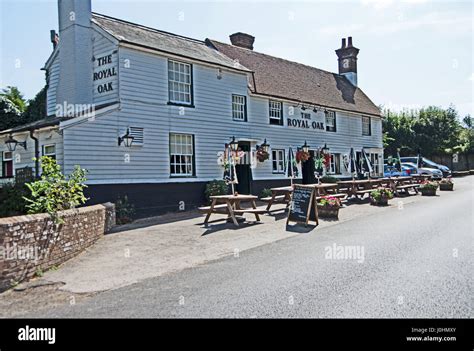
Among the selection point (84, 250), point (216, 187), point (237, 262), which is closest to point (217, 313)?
point (237, 262)

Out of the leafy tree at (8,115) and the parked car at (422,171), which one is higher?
the leafy tree at (8,115)

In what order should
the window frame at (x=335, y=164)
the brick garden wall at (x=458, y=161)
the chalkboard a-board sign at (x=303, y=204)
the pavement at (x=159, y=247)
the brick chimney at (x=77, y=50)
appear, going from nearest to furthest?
the pavement at (x=159, y=247) → the chalkboard a-board sign at (x=303, y=204) → the brick chimney at (x=77, y=50) → the window frame at (x=335, y=164) → the brick garden wall at (x=458, y=161)

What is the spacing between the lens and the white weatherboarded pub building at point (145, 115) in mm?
14352

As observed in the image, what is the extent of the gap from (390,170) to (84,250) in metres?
25.7

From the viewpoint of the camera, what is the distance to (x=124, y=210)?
14.2m

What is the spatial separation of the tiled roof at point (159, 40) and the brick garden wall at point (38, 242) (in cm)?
836

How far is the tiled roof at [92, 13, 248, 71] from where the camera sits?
1595 cm

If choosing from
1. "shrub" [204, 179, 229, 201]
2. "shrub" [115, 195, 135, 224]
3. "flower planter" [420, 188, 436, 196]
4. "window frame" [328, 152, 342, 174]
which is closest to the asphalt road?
"shrub" [115, 195, 135, 224]

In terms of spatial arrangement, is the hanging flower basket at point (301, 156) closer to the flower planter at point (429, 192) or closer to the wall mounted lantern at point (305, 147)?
the wall mounted lantern at point (305, 147)

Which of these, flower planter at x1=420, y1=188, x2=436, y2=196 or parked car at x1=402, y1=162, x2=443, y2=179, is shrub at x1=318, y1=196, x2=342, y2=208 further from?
parked car at x1=402, y1=162, x2=443, y2=179

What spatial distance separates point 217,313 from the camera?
16.7 ft

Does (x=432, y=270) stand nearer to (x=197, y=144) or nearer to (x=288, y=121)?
(x=197, y=144)

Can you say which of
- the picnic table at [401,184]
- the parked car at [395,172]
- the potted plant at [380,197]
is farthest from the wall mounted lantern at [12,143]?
the parked car at [395,172]

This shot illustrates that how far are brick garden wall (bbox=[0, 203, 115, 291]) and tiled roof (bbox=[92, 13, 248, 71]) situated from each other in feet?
27.4
